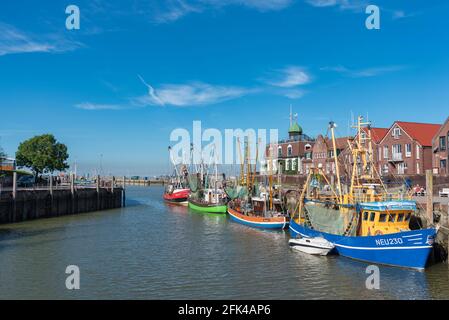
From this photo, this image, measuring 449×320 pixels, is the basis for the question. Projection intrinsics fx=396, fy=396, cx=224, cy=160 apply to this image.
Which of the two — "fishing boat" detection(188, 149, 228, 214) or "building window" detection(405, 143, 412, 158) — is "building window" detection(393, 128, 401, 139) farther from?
"fishing boat" detection(188, 149, 228, 214)

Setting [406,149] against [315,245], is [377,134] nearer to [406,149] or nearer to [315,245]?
[406,149]

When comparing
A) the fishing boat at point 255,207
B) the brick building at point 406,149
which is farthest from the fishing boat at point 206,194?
the brick building at point 406,149

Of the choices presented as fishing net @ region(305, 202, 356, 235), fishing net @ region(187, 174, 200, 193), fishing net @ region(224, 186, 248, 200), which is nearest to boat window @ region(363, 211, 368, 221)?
fishing net @ region(305, 202, 356, 235)

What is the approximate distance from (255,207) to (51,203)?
3315cm

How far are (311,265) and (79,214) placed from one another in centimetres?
5082

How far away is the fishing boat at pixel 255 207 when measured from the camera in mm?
52531

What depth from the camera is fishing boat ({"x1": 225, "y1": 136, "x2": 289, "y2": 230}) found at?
2068 inches

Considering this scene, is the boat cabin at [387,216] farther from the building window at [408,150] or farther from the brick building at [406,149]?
the building window at [408,150]

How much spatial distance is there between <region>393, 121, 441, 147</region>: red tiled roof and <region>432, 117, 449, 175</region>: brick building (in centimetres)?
467

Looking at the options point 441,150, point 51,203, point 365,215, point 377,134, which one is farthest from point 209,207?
point 365,215

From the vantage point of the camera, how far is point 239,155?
76875 millimetres
